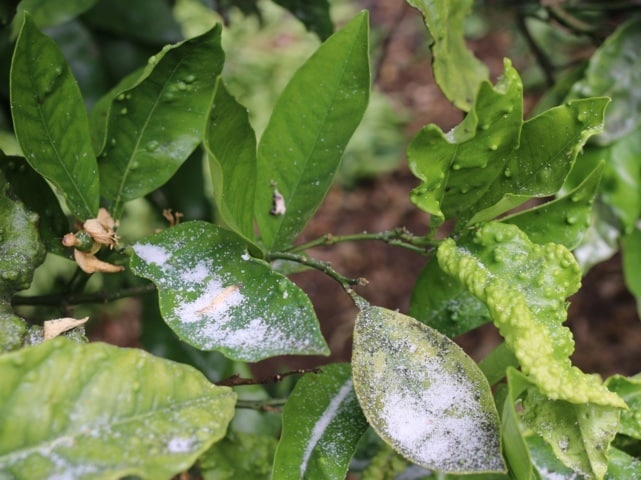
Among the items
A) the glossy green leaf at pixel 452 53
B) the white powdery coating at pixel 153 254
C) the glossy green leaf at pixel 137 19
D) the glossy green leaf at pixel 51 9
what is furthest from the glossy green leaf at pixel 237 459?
the glossy green leaf at pixel 137 19

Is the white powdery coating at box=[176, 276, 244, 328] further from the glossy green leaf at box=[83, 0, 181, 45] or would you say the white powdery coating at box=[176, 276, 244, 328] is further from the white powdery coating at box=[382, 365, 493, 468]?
the glossy green leaf at box=[83, 0, 181, 45]

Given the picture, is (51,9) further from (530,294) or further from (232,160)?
(530,294)

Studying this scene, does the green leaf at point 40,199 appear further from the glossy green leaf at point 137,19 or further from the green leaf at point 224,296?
the glossy green leaf at point 137,19

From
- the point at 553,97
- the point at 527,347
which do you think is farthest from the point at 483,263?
the point at 553,97

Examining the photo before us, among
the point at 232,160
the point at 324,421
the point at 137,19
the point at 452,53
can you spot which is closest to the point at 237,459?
the point at 324,421

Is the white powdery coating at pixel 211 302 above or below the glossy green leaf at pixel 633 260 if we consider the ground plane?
above

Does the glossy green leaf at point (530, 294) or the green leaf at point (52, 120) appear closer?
the glossy green leaf at point (530, 294)
